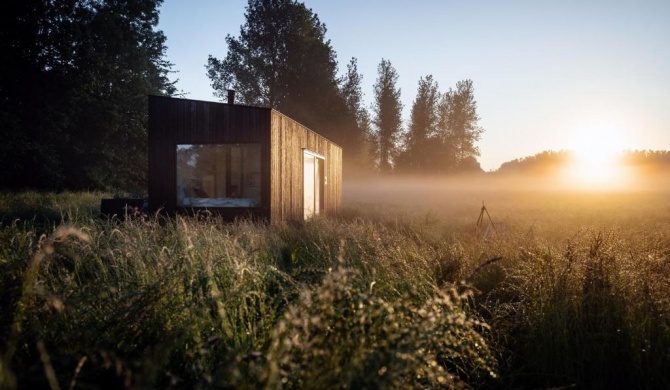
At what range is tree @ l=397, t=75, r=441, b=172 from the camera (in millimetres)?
47062

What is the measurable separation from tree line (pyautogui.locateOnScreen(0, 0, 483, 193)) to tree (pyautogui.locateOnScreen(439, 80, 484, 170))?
14.5m

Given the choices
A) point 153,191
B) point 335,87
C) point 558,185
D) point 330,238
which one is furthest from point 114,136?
point 558,185

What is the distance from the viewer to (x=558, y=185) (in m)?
41.7

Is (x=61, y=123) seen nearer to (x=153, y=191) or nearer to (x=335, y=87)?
(x=153, y=191)

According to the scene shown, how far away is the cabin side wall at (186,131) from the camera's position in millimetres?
10703

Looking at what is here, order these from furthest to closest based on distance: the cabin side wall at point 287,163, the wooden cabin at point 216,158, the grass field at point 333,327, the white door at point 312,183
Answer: the white door at point 312,183 → the cabin side wall at point 287,163 → the wooden cabin at point 216,158 → the grass field at point 333,327

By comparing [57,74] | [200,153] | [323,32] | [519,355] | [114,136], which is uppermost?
[323,32]

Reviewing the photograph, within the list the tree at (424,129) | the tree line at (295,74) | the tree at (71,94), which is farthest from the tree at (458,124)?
the tree at (71,94)

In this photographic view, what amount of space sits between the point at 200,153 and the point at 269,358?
10.0m

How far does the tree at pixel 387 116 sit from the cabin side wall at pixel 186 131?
3801cm

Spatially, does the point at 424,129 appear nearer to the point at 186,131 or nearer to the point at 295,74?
the point at 295,74

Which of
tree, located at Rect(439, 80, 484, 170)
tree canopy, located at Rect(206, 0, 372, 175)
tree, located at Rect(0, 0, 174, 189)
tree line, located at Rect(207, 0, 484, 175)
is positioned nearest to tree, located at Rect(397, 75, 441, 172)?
tree, located at Rect(439, 80, 484, 170)

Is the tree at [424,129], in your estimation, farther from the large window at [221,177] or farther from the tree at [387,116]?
the large window at [221,177]

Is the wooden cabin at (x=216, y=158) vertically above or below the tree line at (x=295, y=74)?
below
